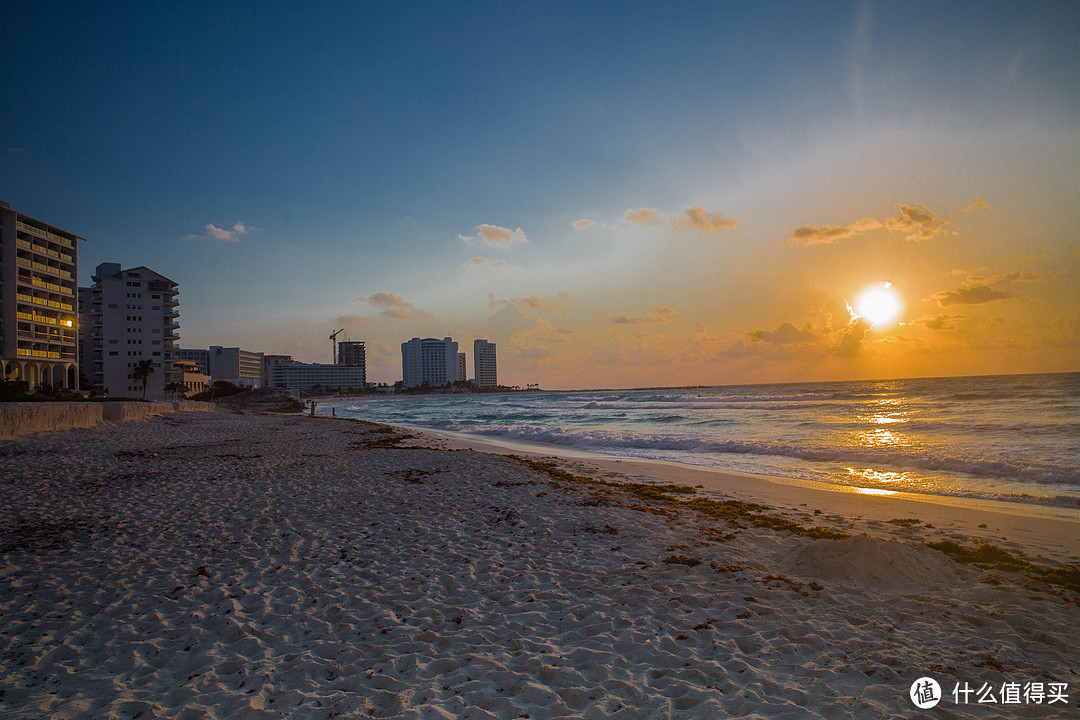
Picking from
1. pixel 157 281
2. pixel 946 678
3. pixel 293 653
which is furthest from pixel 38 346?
pixel 946 678

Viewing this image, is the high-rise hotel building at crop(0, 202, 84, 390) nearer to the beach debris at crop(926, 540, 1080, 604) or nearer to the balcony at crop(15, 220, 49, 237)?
the balcony at crop(15, 220, 49, 237)

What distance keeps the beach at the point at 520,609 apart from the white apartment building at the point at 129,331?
81.0 m

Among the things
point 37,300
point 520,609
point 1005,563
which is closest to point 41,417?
point 520,609

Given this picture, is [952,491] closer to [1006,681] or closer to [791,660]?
[1006,681]

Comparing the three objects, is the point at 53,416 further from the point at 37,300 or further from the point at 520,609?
the point at 37,300

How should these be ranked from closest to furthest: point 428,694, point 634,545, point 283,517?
point 428,694 < point 634,545 < point 283,517

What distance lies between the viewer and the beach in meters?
3.62

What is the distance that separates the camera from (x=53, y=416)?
71.6ft

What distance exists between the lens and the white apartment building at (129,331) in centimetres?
7344

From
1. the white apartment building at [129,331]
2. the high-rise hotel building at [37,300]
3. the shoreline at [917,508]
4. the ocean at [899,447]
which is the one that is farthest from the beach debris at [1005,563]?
the white apartment building at [129,331]

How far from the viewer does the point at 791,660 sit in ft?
13.4

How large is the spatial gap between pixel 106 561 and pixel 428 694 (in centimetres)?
524

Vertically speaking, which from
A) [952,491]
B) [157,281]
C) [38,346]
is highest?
[157,281]

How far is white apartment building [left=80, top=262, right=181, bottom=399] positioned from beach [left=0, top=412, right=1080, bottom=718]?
81.0 metres
